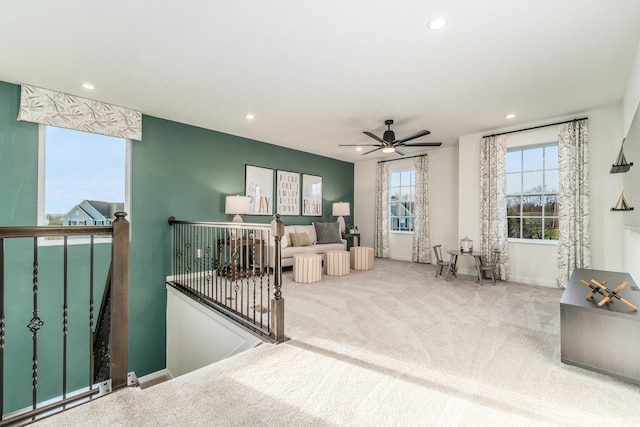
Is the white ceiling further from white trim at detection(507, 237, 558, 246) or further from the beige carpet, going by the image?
the beige carpet

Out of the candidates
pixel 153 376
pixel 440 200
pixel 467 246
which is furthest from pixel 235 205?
pixel 440 200

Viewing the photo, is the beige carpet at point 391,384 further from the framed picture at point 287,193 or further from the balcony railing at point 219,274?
the framed picture at point 287,193

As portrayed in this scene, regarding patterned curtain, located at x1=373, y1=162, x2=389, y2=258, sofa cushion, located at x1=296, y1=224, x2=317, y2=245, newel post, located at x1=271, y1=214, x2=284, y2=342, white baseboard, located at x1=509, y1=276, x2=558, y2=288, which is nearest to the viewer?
newel post, located at x1=271, y1=214, x2=284, y2=342

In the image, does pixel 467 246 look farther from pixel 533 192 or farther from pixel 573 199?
pixel 573 199

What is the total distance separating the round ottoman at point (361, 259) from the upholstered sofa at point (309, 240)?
2.08 ft

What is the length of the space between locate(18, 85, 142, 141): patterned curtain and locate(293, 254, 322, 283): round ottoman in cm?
310

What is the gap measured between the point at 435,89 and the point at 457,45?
90 cm

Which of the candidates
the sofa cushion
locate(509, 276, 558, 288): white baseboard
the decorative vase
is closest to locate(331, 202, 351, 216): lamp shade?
the sofa cushion

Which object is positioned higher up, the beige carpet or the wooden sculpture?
the wooden sculpture

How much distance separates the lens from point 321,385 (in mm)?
1854

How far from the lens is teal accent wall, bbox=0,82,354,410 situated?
10.9ft

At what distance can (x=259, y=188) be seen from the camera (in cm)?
583

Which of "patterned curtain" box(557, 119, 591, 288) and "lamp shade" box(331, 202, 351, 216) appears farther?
"lamp shade" box(331, 202, 351, 216)

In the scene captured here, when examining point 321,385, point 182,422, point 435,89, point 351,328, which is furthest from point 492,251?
point 182,422
